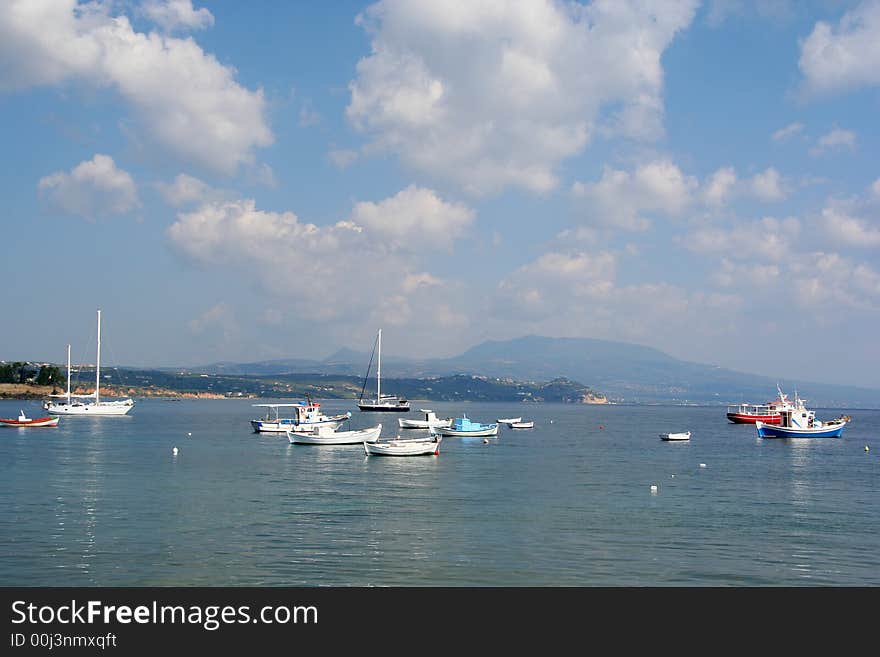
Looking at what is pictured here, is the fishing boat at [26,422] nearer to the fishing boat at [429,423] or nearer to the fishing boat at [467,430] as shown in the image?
the fishing boat at [429,423]

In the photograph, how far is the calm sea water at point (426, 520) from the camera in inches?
1225

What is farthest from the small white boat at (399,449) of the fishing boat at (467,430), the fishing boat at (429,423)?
the fishing boat at (429,423)

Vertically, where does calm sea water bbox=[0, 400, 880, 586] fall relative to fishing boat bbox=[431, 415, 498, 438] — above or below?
above

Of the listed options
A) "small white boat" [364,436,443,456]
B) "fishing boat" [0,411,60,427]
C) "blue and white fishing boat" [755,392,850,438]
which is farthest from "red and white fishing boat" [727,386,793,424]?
"fishing boat" [0,411,60,427]

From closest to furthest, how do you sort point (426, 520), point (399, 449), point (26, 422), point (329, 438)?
point (426, 520)
point (399, 449)
point (329, 438)
point (26, 422)

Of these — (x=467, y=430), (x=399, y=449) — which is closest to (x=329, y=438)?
(x=399, y=449)

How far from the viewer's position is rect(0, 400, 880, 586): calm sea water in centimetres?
3111

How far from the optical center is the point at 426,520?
142 feet

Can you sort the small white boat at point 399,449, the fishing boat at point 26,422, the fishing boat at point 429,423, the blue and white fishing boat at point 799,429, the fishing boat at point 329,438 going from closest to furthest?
the small white boat at point 399,449 → the fishing boat at point 329,438 → the fishing boat at point 26,422 → the blue and white fishing boat at point 799,429 → the fishing boat at point 429,423

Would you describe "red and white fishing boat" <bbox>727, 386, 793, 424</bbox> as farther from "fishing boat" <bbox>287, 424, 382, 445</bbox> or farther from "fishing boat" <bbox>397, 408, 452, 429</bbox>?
"fishing boat" <bbox>287, 424, 382, 445</bbox>

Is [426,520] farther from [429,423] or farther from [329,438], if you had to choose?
[429,423]
